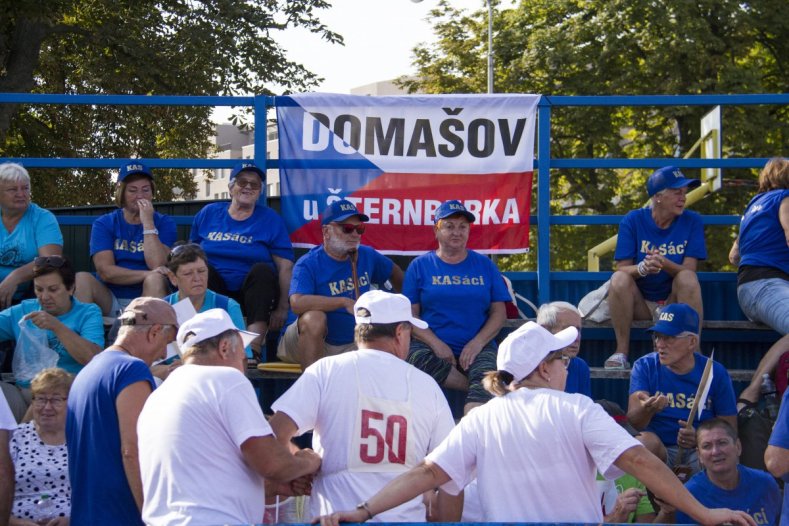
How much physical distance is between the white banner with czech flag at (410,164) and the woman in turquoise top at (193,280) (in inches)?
71.4

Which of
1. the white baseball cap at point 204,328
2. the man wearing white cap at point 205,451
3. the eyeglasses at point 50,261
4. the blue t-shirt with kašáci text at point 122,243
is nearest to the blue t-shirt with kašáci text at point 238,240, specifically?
the blue t-shirt with kašáci text at point 122,243

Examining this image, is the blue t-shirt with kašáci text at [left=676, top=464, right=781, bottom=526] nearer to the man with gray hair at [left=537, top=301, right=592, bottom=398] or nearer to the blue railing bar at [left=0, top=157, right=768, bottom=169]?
the man with gray hair at [left=537, top=301, right=592, bottom=398]

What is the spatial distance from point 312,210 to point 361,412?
173 inches

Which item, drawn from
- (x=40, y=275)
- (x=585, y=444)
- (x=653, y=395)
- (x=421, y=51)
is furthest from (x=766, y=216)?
(x=421, y=51)

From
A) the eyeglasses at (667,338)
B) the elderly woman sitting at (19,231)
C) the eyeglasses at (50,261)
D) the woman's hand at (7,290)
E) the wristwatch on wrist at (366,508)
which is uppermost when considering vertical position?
the elderly woman sitting at (19,231)

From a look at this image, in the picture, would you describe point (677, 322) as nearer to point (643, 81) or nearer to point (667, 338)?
point (667, 338)

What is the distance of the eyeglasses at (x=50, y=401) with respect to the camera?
605 centimetres

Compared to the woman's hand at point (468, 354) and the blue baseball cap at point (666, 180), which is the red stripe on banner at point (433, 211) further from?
the woman's hand at point (468, 354)

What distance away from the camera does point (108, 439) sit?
15.5 feet

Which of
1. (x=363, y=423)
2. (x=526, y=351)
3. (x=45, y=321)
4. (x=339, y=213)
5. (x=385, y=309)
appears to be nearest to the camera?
(x=526, y=351)

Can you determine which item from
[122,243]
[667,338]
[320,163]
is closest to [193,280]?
[122,243]

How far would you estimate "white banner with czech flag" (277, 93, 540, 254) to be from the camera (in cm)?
886

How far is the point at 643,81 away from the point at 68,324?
18.7 metres

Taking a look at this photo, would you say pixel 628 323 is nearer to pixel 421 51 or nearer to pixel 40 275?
pixel 40 275
